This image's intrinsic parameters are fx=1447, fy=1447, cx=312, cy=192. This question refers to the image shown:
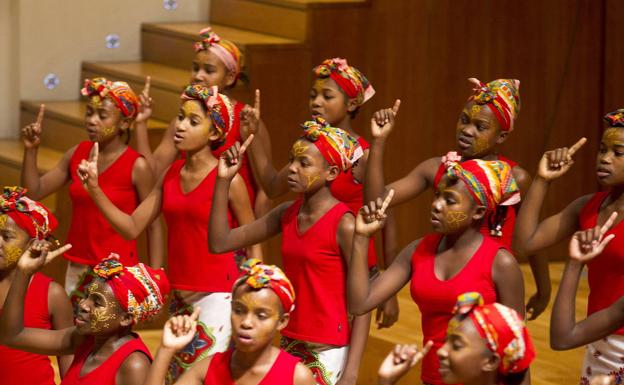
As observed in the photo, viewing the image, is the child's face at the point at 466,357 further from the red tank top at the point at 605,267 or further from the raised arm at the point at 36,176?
the raised arm at the point at 36,176

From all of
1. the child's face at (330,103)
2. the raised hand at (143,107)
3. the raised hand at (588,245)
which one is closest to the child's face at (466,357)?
the raised hand at (588,245)

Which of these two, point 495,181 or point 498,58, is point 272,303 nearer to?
point 495,181

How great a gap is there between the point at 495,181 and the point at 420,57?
337cm

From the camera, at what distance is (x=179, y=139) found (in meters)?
5.05

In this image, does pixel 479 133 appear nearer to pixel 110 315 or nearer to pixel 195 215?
pixel 195 215

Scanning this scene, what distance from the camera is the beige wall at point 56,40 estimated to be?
26.0 feet

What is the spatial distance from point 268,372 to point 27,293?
1059mm

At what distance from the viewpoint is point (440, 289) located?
3982 millimetres

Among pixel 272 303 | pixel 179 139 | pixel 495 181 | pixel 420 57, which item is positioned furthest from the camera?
pixel 420 57

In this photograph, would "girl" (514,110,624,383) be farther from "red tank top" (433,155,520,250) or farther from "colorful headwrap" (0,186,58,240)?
"colorful headwrap" (0,186,58,240)

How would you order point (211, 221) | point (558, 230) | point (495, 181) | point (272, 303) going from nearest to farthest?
point (272, 303) → point (495, 181) → point (558, 230) → point (211, 221)

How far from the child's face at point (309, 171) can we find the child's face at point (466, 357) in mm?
1181

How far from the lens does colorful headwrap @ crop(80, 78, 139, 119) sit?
569cm

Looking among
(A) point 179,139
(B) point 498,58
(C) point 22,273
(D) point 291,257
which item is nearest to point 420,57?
(B) point 498,58
